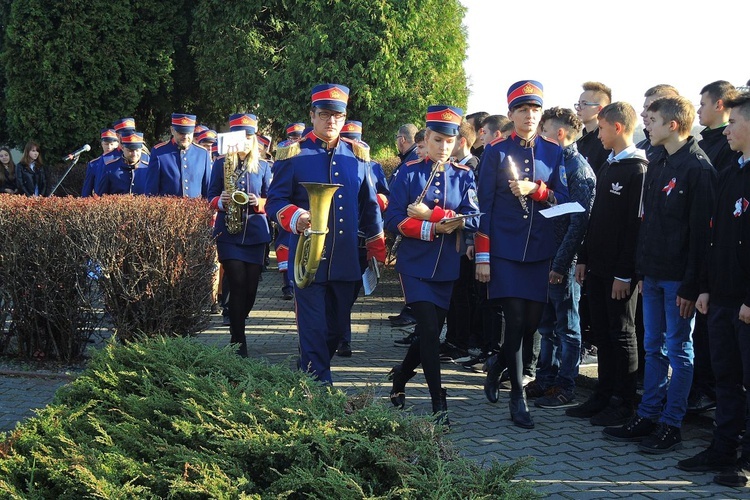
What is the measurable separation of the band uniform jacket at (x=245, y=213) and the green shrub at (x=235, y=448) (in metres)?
4.23

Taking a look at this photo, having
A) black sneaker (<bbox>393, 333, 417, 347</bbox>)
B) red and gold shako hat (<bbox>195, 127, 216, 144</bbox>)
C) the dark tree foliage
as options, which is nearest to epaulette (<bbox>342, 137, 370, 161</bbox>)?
black sneaker (<bbox>393, 333, 417, 347</bbox>)

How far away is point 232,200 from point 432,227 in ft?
8.97

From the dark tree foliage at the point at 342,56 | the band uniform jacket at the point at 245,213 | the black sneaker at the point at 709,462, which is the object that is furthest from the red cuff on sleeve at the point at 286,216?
the dark tree foliage at the point at 342,56

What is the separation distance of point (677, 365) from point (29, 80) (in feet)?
74.9

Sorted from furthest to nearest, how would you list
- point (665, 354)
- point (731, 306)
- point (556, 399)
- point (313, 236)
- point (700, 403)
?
point (556, 399)
point (700, 403)
point (665, 354)
point (313, 236)
point (731, 306)

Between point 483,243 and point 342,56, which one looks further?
point 342,56

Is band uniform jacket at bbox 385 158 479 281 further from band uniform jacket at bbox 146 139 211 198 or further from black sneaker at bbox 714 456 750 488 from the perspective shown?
band uniform jacket at bbox 146 139 211 198

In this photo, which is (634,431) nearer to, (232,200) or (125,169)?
(232,200)

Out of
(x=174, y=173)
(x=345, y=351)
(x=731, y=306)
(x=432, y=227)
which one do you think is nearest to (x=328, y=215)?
(x=432, y=227)

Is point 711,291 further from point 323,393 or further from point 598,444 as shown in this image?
point 323,393

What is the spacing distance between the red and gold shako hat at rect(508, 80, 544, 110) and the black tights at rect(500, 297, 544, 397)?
1451mm

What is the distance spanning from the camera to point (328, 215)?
6113 millimetres

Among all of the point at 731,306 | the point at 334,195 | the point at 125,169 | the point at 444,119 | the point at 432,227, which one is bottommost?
the point at 731,306

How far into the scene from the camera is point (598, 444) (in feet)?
20.0
